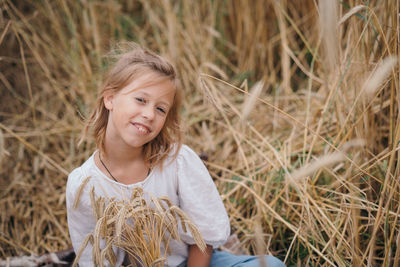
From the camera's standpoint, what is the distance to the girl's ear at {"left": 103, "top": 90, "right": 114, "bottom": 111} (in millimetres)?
1058

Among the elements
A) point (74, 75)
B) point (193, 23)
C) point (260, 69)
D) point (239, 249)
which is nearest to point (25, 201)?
point (74, 75)

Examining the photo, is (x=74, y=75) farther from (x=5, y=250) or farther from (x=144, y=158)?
(x=144, y=158)

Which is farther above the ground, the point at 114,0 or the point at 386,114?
the point at 114,0

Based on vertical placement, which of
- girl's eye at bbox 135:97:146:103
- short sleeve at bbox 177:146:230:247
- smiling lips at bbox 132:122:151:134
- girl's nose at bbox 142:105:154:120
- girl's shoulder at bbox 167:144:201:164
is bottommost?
short sleeve at bbox 177:146:230:247

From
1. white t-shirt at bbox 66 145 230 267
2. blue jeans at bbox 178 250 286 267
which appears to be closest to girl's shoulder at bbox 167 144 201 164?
white t-shirt at bbox 66 145 230 267

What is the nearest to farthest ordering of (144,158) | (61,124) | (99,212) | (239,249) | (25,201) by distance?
(99,212) → (144,158) → (239,249) → (25,201) → (61,124)

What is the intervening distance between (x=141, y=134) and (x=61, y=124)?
1149 mm

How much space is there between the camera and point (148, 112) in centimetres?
98

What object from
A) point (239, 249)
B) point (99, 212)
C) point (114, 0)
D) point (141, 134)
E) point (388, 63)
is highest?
point (114, 0)

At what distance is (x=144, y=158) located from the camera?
1111mm

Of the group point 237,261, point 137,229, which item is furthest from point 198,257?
point 137,229

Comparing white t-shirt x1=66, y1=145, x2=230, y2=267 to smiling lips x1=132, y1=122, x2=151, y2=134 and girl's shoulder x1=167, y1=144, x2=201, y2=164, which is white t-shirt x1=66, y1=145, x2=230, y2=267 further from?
smiling lips x1=132, y1=122, x2=151, y2=134

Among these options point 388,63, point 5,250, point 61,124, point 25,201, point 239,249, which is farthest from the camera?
point 61,124

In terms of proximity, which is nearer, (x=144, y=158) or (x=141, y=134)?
(x=141, y=134)
